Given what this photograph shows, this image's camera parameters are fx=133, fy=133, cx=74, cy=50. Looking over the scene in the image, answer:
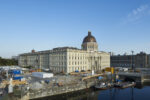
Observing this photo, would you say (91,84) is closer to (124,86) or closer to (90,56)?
(124,86)

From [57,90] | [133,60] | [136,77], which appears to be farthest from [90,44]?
[57,90]

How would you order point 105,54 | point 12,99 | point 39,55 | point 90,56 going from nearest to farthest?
point 12,99 < point 90,56 < point 39,55 < point 105,54

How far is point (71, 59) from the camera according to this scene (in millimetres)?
72750

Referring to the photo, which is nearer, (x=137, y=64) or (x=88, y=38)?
(x=88, y=38)

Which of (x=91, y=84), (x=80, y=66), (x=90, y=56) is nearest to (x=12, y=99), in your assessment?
(x=91, y=84)

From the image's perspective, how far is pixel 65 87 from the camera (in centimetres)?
4272

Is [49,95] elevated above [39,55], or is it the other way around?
[39,55]

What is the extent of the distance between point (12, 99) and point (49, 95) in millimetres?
10264

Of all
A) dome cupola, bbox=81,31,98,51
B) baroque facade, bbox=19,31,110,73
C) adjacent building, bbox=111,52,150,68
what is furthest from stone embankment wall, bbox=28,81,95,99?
adjacent building, bbox=111,52,150,68

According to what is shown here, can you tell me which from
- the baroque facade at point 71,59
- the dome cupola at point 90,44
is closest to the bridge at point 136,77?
the baroque facade at point 71,59

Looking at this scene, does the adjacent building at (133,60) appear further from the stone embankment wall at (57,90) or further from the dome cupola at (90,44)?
the stone embankment wall at (57,90)

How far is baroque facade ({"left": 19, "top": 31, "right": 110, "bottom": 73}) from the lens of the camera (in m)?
72.5

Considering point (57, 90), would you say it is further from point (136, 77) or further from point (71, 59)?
point (136, 77)

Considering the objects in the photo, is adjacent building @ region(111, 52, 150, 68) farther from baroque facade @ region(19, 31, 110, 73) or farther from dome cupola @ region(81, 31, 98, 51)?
dome cupola @ region(81, 31, 98, 51)
